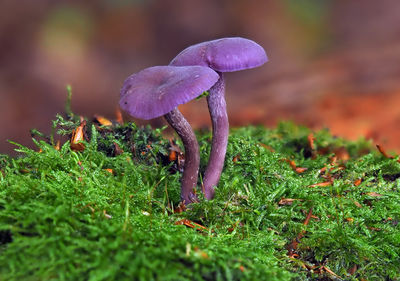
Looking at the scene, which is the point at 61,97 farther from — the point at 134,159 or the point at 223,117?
the point at 223,117

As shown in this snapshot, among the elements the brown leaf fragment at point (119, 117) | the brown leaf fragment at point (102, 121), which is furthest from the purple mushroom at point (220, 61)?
the brown leaf fragment at point (119, 117)

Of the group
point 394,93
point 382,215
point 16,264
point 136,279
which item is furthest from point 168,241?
point 394,93

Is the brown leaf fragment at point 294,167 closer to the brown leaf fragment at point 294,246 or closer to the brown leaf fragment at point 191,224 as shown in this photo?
the brown leaf fragment at point 294,246

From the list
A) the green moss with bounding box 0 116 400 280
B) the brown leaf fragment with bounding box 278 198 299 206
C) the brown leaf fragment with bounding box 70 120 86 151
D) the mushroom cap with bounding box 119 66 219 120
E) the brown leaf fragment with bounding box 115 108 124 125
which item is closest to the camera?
the green moss with bounding box 0 116 400 280

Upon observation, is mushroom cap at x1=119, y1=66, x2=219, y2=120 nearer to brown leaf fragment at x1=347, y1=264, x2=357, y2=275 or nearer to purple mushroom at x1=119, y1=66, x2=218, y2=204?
purple mushroom at x1=119, y1=66, x2=218, y2=204

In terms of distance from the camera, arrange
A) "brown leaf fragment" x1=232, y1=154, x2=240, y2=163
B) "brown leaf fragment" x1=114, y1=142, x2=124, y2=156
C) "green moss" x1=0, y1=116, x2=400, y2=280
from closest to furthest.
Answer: "green moss" x1=0, y1=116, x2=400, y2=280
"brown leaf fragment" x1=114, y1=142, x2=124, y2=156
"brown leaf fragment" x1=232, y1=154, x2=240, y2=163

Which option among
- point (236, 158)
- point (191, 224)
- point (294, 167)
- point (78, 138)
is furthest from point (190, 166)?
point (294, 167)

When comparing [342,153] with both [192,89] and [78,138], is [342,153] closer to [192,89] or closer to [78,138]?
[192,89]

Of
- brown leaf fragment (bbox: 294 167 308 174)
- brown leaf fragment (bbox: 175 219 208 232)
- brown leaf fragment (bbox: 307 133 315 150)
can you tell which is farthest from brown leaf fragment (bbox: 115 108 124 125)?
brown leaf fragment (bbox: 307 133 315 150)
